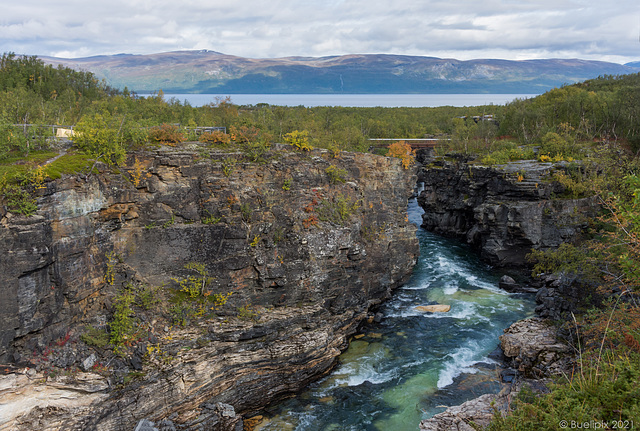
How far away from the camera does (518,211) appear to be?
44.3 meters

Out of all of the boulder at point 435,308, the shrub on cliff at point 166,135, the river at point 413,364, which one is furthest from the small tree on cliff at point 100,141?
the boulder at point 435,308

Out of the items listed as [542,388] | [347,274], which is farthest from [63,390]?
[542,388]

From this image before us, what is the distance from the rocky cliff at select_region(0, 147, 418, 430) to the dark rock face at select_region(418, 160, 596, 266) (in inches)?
831

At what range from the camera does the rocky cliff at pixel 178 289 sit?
56.7 feet

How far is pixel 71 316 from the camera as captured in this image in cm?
1936

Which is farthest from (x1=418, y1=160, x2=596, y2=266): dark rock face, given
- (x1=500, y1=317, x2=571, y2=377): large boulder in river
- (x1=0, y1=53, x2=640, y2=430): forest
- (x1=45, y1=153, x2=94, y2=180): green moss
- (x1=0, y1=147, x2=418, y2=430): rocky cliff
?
(x1=45, y1=153, x2=94, y2=180): green moss

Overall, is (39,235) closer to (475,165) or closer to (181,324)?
(181,324)

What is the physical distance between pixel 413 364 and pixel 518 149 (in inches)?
1518

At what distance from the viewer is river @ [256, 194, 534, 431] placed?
22.9 metres

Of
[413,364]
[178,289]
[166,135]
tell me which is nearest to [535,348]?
[413,364]

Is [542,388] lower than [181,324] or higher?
lower

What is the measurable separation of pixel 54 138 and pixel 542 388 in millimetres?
28466

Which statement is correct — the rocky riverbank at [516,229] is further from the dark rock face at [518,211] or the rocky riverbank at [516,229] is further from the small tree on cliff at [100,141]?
the small tree on cliff at [100,141]

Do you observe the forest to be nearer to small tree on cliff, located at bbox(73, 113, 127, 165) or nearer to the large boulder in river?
small tree on cliff, located at bbox(73, 113, 127, 165)
